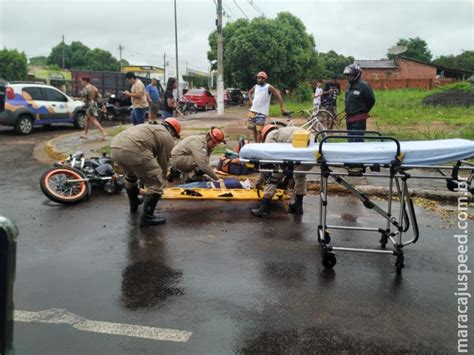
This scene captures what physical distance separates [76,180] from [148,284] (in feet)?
11.0

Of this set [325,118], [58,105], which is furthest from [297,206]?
[58,105]

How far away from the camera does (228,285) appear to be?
14.4 ft

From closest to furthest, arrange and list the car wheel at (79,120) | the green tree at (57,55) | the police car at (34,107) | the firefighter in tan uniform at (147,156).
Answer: the firefighter in tan uniform at (147,156) < the police car at (34,107) < the car wheel at (79,120) < the green tree at (57,55)

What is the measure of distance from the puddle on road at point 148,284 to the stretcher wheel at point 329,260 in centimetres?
147

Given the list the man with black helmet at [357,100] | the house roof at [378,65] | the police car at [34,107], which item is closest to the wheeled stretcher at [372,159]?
the man with black helmet at [357,100]

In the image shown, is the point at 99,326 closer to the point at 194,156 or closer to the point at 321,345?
the point at 321,345

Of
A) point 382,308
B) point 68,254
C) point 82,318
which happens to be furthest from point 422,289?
point 68,254

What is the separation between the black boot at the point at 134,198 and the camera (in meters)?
6.73

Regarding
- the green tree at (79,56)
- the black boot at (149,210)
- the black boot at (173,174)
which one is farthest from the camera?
the green tree at (79,56)

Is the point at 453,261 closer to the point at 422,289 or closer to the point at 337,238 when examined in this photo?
the point at 422,289

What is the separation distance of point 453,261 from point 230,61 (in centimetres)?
3224

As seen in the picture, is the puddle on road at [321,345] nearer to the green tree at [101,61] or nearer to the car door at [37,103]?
the car door at [37,103]

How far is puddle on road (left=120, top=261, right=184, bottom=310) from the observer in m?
4.08

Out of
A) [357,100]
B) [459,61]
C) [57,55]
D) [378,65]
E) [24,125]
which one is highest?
[57,55]
